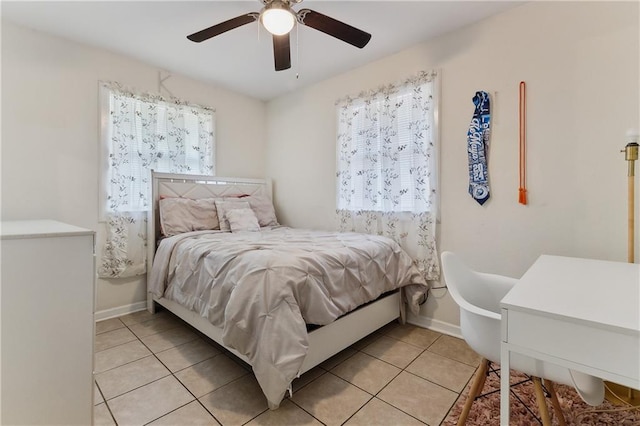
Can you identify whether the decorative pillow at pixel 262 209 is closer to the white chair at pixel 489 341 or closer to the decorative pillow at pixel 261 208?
the decorative pillow at pixel 261 208

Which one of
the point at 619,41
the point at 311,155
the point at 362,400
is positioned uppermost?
the point at 619,41

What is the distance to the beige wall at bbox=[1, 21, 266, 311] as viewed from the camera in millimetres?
2203

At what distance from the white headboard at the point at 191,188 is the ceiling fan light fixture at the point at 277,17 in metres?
1.92

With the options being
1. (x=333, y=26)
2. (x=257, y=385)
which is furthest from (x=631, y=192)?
(x=257, y=385)

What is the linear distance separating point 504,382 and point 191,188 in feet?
10.1

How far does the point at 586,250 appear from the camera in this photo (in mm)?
1808

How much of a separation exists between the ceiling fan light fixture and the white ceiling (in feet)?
1.61

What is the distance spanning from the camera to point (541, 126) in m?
1.95

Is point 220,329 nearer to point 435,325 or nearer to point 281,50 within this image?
point 435,325

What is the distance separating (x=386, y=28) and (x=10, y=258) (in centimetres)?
266

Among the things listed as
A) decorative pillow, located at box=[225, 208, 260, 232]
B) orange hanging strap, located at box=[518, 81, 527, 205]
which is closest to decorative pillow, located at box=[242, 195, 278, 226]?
decorative pillow, located at box=[225, 208, 260, 232]

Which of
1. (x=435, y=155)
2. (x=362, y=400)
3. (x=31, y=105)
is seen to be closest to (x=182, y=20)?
(x=31, y=105)

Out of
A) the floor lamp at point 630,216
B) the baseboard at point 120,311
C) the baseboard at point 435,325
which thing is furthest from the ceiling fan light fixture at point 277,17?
the baseboard at point 120,311

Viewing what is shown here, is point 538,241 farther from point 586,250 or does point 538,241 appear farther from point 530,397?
point 530,397
